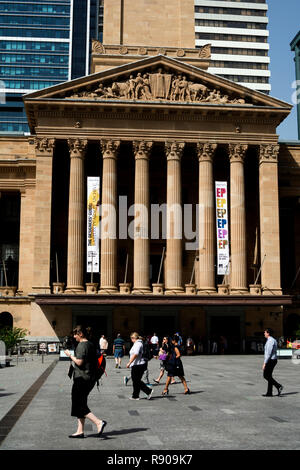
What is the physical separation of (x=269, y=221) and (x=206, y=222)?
5.34m

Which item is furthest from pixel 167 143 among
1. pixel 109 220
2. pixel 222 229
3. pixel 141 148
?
pixel 222 229

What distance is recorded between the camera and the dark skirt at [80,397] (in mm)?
12562

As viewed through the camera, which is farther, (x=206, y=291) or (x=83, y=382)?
(x=206, y=291)

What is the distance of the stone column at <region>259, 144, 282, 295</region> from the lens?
168ft

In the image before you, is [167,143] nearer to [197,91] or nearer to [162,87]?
[162,87]

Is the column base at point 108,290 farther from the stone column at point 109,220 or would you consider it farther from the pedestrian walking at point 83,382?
the pedestrian walking at point 83,382

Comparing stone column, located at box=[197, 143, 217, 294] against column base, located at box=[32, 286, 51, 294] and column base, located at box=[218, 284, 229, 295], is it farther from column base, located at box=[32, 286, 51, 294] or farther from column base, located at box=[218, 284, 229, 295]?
column base, located at box=[32, 286, 51, 294]

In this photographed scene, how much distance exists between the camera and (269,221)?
171 ft

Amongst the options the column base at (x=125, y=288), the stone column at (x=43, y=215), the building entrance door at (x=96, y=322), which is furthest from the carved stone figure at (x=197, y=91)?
the building entrance door at (x=96, y=322)

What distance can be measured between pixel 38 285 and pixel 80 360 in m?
36.9

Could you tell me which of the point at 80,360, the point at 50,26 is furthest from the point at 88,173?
the point at 50,26

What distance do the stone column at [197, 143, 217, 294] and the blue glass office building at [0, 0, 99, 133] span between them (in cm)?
10181

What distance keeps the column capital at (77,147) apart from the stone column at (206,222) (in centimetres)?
949

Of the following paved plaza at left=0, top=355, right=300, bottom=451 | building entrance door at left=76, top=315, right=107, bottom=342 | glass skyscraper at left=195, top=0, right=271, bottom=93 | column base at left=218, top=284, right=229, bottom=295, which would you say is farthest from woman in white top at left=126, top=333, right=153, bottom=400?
glass skyscraper at left=195, top=0, right=271, bottom=93
